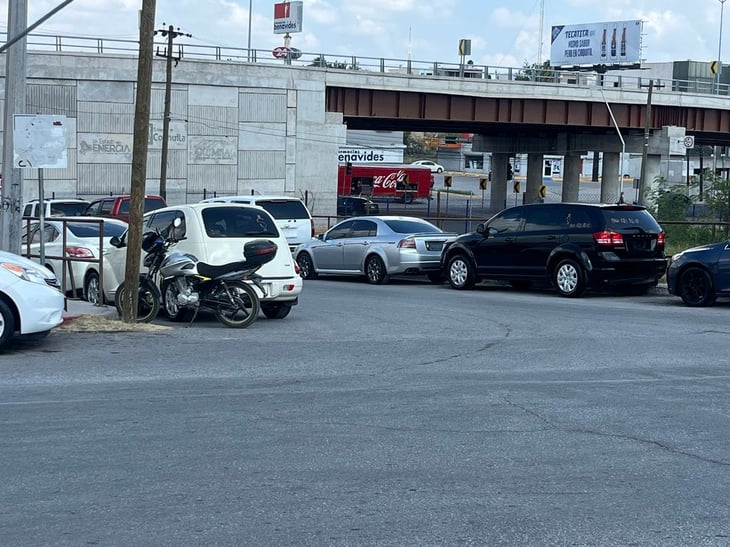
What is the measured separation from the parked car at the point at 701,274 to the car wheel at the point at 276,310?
7145 millimetres

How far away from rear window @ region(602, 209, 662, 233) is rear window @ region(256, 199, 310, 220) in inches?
413

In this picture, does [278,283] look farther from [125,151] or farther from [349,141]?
[349,141]

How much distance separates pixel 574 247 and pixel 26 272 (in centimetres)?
1121

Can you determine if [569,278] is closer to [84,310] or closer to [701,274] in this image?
[701,274]

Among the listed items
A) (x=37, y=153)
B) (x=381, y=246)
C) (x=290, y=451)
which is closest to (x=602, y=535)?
(x=290, y=451)

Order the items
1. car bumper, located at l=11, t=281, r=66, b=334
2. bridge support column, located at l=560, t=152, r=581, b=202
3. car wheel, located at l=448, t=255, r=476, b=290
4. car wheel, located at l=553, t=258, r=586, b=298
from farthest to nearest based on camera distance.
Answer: bridge support column, located at l=560, t=152, r=581, b=202
car wheel, located at l=448, t=255, r=476, b=290
car wheel, located at l=553, t=258, r=586, b=298
car bumper, located at l=11, t=281, r=66, b=334

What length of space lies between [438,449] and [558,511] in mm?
1604

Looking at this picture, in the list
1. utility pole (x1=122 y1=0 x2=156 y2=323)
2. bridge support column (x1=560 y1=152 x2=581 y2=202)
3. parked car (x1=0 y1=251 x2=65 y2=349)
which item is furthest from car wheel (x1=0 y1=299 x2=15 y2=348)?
bridge support column (x1=560 y1=152 x2=581 y2=202)

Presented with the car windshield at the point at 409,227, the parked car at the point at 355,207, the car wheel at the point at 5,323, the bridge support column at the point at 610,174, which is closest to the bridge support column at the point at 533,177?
the bridge support column at the point at 610,174

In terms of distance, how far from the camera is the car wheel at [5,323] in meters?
12.1

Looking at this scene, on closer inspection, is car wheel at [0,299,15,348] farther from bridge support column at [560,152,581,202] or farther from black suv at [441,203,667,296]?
bridge support column at [560,152,581,202]

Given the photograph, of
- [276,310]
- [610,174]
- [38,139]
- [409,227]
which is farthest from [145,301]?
[610,174]

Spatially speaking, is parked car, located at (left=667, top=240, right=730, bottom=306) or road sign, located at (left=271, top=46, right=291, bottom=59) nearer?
parked car, located at (left=667, top=240, right=730, bottom=306)

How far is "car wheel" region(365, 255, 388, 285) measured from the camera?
24391mm
